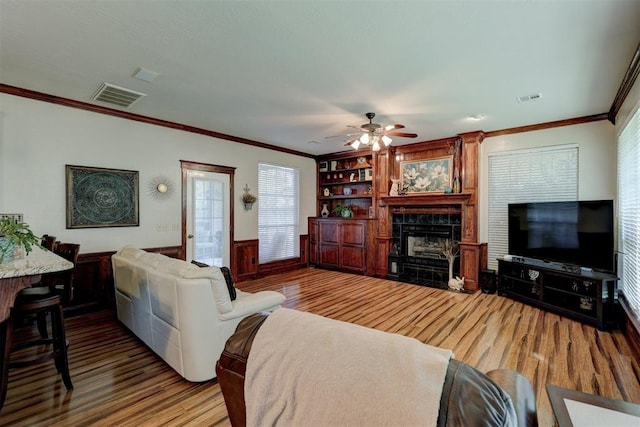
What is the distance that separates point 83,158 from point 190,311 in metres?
3.04

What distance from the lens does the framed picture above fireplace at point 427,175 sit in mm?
5723

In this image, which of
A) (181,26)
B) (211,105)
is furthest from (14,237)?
(211,105)

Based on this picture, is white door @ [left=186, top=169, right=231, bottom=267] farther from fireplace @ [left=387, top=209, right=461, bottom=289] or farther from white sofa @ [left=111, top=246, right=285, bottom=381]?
fireplace @ [left=387, top=209, right=461, bottom=289]

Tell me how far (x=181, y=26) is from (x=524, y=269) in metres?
5.16

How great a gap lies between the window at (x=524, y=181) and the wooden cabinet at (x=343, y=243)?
225cm

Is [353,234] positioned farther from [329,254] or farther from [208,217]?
[208,217]

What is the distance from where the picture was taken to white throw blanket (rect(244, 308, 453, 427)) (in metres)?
0.74

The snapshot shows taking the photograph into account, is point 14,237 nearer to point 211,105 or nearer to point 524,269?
point 211,105

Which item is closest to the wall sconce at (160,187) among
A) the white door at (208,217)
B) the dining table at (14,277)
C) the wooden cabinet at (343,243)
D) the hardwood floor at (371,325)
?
the white door at (208,217)

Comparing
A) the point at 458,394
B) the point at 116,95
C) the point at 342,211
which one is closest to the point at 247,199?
the point at 342,211

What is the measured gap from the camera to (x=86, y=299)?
400 cm

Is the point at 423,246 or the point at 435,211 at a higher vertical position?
the point at 435,211

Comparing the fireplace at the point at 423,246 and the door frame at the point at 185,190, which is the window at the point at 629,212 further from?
the door frame at the point at 185,190

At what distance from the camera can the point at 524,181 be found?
16.2 ft
